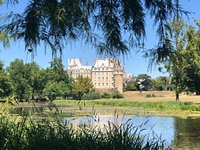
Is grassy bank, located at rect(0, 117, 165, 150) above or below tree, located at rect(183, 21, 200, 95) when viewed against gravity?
below

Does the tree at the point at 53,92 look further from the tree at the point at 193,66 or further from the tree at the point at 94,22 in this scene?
the tree at the point at 193,66

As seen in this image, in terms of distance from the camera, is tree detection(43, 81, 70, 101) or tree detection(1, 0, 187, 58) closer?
tree detection(1, 0, 187, 58)

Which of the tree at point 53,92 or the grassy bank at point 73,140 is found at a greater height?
the tree at point 53,92

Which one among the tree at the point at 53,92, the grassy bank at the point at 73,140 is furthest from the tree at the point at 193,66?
the grassy bank at the point at 73,140

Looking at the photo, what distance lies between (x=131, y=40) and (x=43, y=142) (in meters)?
Result: 2.18

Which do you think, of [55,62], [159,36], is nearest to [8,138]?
[55,62]

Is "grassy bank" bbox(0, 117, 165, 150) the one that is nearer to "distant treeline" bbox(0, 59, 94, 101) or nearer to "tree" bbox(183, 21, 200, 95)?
"distant treeline" bbox(0, 59, 94, 101)

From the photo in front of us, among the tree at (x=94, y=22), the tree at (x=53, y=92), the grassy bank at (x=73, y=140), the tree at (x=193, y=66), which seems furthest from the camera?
the tree at (x=193, y=66)

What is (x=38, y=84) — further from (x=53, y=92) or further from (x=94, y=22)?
(x=94, y=22)

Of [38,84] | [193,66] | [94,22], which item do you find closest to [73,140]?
[94,22]

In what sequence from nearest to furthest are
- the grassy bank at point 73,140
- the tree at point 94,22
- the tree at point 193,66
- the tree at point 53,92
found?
the tree at point 94,22 < the grassy bank at point 73,140 < the tree at point 53,92 < the tree at point 193,66

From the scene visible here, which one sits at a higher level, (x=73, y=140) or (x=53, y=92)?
(x=53, y=92)

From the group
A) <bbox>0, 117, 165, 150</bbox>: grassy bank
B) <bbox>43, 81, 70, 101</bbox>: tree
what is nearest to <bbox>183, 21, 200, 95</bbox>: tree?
<bbox>43, 81, 70, 101</bbox>: tree

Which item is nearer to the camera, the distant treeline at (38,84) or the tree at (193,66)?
the distant treeline at (38,84)
